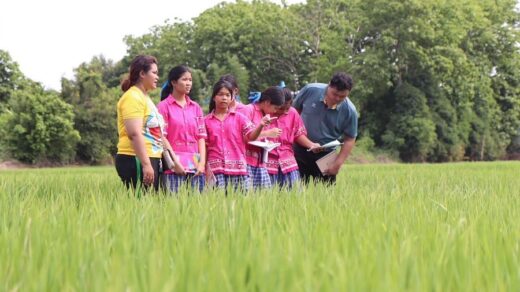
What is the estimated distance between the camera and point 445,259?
5.52 feet

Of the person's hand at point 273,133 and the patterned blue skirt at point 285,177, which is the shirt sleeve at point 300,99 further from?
the person's hand at point 273,133

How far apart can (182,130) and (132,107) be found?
0.51 m

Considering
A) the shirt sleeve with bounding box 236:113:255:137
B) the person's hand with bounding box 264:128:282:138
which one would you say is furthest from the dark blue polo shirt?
the shirt sleeve with bounding box 236:113:255:137

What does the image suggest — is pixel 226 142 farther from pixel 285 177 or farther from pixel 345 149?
pixel 345 149

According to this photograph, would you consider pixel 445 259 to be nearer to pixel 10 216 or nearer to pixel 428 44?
Answer: pixel 10 216

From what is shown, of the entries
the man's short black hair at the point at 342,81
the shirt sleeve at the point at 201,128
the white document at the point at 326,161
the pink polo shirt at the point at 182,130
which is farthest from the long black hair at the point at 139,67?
the white document at the point at 326,161

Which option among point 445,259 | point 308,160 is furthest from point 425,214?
point 308,160

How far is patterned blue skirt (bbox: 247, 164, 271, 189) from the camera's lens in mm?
4754

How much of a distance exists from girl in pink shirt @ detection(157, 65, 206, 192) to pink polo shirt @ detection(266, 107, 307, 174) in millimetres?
814

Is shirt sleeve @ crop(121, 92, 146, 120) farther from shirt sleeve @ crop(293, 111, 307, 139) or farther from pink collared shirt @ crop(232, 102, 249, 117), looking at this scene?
shirt sleeve @ crop(293, 111, 307, 139)

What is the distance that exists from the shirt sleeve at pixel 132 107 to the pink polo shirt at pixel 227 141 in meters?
0.71

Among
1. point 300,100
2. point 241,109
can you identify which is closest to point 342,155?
point 300,100

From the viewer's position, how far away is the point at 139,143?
12.3 ft

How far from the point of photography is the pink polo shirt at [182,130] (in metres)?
4.23
